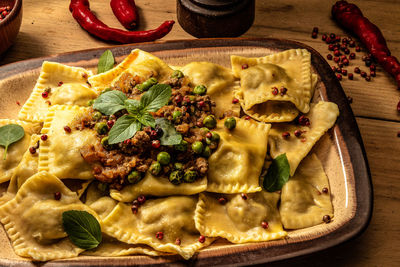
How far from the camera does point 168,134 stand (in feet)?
15.7

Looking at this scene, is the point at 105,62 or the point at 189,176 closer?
the point at 189,176

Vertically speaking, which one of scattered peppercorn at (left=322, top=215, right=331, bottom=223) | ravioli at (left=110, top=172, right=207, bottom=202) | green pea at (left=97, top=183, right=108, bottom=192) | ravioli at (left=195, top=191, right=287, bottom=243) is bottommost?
ravioli at (left=195, top=191, right=287, bottom=243)

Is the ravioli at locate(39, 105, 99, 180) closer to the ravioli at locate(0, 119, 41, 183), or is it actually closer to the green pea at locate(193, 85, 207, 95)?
the ravioli at locate(0, 119, 41, 183)

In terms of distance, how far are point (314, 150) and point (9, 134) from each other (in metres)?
3.97

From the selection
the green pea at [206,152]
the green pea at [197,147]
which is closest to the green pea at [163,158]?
the green pea at [197,147]

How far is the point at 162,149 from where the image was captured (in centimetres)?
482

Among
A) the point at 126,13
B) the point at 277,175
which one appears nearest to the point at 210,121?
the point at 277,175

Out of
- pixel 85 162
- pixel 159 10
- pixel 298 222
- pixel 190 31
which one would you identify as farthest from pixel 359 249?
pixel 159 10

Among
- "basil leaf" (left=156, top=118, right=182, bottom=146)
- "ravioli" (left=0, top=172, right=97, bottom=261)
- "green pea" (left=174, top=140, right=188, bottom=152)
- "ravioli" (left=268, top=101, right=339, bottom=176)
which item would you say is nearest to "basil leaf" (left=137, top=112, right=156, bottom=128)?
"basil leaf" (left=156, top=118, right=182, bottom=146)

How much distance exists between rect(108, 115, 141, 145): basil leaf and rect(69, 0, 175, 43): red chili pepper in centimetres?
279

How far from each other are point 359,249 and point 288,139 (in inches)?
65.5

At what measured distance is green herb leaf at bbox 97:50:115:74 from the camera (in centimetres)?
597

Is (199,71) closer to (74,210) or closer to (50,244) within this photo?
(74,210)

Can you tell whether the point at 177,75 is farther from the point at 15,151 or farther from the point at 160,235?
the point at 15,151
